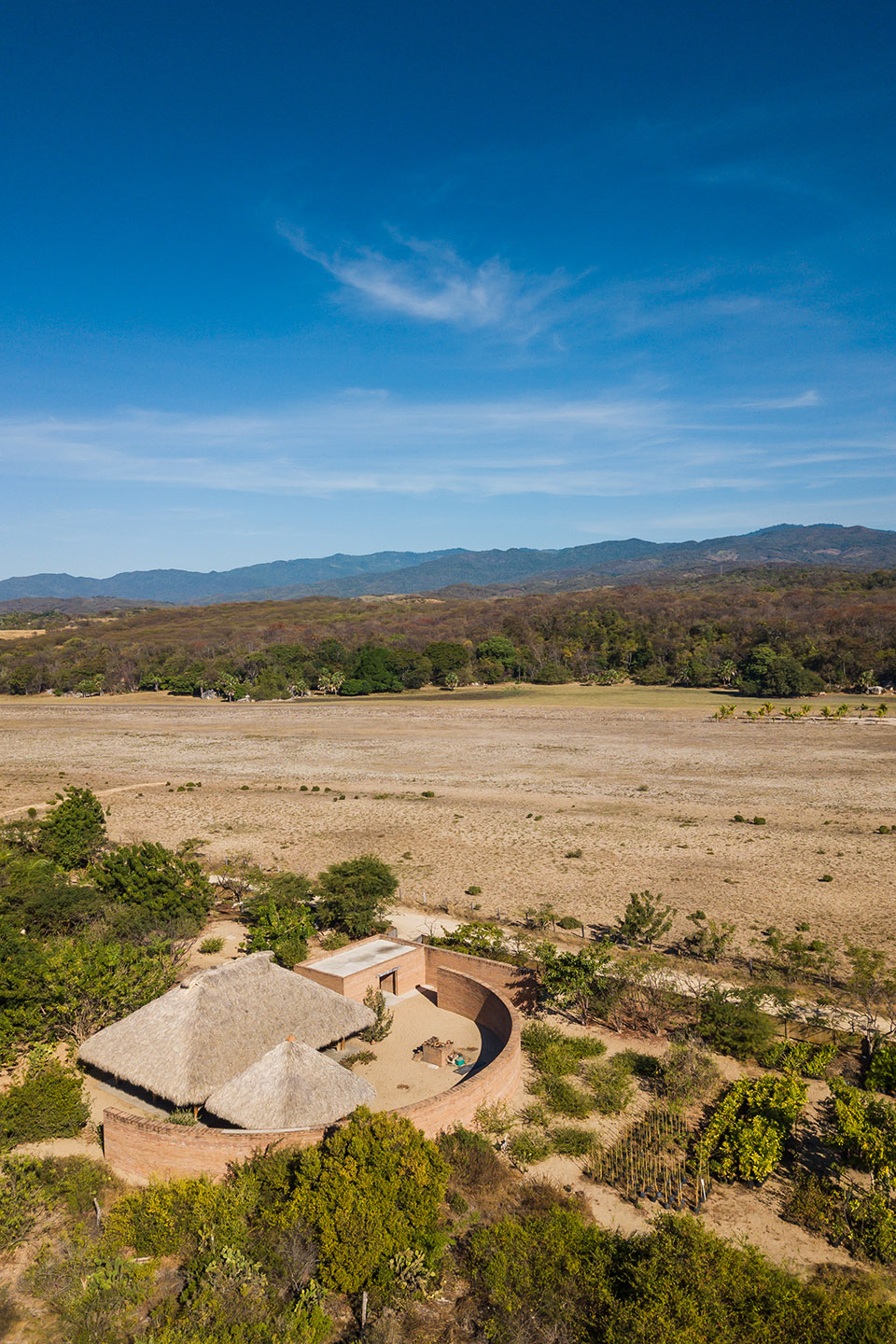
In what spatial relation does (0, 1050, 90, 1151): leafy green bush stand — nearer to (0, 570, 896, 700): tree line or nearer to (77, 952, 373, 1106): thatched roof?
(77, 952, 373, 1106): thatched roof

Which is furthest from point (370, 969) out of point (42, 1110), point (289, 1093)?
point (42, 1110)

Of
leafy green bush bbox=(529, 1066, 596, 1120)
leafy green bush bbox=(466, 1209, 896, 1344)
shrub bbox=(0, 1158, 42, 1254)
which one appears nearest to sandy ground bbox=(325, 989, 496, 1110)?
leafy green bush bbox=(529, 1066, 596, 1120)

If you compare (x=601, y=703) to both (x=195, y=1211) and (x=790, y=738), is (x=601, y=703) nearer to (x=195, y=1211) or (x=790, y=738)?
(x=790, y=738)

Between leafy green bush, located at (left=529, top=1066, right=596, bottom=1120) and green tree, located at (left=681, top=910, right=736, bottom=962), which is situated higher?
leafy green bush, located at (left=529, top=1066, right=596, bottom=1120)

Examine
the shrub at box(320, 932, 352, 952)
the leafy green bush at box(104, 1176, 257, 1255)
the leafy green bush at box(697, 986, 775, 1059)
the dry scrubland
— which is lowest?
the dry scrubland

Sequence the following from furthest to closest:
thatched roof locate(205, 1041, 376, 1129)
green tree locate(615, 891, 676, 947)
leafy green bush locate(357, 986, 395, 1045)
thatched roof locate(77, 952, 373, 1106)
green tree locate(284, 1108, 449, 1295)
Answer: green tree locate(615, 891, 676, 947)
leafy green bush locate(357, 986, 395, 1045)
thatched roof locate(77, 952, 373, 1106)
thatched roof locate(205, 1041, 376, 1129)
green tree locate(284, 1108, 449, 1295)
